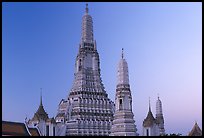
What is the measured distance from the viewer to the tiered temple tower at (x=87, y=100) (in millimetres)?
38500

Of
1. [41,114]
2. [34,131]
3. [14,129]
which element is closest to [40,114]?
[41,114]

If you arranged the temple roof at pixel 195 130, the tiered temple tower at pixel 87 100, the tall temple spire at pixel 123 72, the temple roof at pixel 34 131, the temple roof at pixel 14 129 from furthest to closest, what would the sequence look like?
1. the tiered temple tower at pixel 87 100
2. the temple roof at pixel 34 131
3. the tall temple spire at pixel 123 72
4. the temple roof at pixel 195 130
5. the temple roof at pixel 14 129

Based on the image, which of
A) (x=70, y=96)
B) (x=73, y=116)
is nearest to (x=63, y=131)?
(x=73, y=116)

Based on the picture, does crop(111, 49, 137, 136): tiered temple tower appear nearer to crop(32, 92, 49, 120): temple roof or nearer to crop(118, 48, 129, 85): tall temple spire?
crop(118, 48, 129, 85): tall temple spire

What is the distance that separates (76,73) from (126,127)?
1195 cm

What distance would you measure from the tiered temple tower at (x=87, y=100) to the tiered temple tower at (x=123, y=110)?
6451 millimetres

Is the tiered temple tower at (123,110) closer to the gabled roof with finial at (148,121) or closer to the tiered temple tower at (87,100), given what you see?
the gabled roof with finial at (148,121)

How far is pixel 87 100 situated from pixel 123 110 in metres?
8.85

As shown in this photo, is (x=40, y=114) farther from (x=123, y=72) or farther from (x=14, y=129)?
(x=123, y=72)

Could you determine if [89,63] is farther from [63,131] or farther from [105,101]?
[63,131]

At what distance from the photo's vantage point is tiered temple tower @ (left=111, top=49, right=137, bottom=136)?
31425 millimetres

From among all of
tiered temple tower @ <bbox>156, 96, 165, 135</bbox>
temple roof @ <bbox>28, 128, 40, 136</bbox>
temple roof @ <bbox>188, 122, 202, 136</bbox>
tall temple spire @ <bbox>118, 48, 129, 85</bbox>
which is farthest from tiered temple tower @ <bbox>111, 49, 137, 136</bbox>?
tiered temple tower @ <bbox>156, 96, 165, 135</bbox>

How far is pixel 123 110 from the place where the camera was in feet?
104

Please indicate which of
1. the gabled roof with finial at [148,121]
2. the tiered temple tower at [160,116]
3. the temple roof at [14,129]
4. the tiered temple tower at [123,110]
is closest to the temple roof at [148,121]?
the gabled roof with finial at [148,121]
